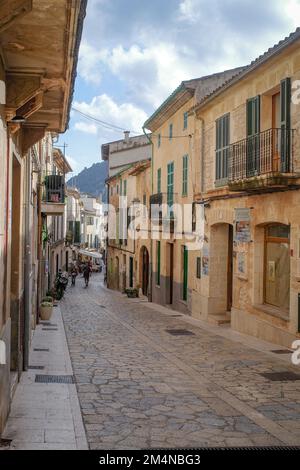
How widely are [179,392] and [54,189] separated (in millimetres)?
14065

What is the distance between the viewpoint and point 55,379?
9188 millimetres

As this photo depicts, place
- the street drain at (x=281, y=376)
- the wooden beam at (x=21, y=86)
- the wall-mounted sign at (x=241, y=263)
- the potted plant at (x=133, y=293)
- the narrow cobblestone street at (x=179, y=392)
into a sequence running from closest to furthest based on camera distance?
the wooden beam at (x=21, y=86) → the narrow cobblestone street at (x=179, y=392) → the street drain at (x=281, y=376) → the wall-mounted sign at (x=241, y=263) → the potted plant at (x=133, y=293)

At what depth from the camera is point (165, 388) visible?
872 cm

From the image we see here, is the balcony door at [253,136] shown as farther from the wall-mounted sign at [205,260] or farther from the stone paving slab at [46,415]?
the stone paving slab at [46,415]

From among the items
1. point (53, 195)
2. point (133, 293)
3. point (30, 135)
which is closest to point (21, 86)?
point (30, 135)

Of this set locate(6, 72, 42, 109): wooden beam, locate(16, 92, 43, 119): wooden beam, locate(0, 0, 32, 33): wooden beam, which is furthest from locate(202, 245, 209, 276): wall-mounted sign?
locate(0, 0, 32, 33): wooden beam

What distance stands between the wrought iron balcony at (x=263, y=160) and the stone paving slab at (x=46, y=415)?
597 cm

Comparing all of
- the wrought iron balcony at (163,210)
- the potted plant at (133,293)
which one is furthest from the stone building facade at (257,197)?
the potted plant at (133,293)

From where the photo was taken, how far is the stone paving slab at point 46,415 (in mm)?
6059

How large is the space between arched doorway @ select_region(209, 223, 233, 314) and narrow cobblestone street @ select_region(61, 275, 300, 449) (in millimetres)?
3697

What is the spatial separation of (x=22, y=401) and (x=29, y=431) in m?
1.38

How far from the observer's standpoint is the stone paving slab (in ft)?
19.9
